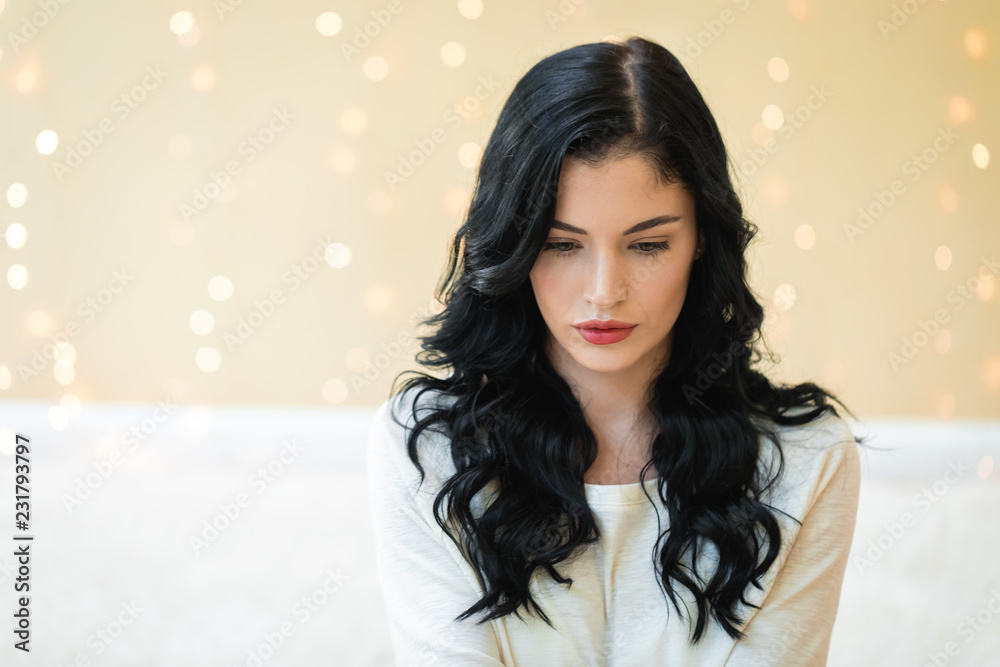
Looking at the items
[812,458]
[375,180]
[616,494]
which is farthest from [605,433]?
[375,180]

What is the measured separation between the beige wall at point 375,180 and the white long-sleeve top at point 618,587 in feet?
6.13

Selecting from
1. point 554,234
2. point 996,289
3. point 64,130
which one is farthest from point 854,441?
point 64,130

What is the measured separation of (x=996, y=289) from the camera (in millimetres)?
2852

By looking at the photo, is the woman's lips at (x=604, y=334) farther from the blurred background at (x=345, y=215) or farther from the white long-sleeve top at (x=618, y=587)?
the blurred background at (x=345, y=215)

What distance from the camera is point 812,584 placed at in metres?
1.04

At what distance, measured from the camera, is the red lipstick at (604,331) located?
993 millimetres

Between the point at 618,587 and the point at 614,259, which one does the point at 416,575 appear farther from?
the point at 614,259

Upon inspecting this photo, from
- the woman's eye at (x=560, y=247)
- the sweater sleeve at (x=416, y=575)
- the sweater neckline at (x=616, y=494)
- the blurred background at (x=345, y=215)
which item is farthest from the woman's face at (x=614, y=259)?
the blurred background at (x=345, y=215)

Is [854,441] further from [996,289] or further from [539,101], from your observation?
[996,289]

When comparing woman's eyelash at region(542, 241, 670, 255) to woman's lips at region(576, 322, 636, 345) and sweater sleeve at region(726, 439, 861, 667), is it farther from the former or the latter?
sweater sleeve at region(726, 439, 861, 667)

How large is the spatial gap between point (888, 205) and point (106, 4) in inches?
107

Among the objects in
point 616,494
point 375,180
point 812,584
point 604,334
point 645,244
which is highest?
point 375,180

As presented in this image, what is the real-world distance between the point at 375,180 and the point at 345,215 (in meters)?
0.16

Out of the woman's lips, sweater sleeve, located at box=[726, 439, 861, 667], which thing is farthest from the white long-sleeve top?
the woman's lips
